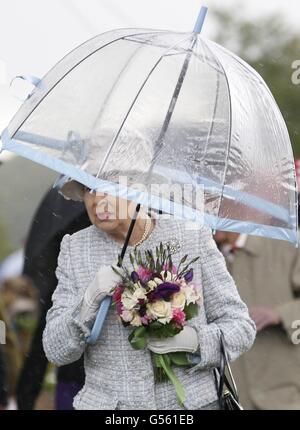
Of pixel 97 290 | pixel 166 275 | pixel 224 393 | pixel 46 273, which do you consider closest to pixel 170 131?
pixel 166 275

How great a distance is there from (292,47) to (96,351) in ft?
25.0

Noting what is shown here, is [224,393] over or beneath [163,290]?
beneath

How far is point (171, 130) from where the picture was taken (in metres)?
4.27

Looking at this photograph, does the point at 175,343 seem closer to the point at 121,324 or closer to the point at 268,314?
the point at 121,324

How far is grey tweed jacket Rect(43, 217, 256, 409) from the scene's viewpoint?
14.2 feet

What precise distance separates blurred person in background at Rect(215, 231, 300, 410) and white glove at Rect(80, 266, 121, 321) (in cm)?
229

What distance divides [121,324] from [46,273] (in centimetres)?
201

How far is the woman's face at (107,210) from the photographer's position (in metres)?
4.38

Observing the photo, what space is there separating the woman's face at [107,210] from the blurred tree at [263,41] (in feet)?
20.8

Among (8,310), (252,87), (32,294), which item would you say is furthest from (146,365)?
(8,310)

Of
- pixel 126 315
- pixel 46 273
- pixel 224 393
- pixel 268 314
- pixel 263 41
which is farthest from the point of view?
pixel 263 41

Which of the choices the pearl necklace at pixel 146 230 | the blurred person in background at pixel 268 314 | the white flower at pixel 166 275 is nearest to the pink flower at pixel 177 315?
the white flower at pixel 166 275

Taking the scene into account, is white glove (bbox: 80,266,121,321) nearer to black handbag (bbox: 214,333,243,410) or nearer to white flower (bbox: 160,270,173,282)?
white flower (bbox: 160,270,173,282)

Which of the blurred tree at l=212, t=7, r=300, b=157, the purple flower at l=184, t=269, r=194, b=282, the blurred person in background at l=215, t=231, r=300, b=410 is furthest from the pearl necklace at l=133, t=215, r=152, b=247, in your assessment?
the blurred tree at l=212, t=7, r=300, b=157
